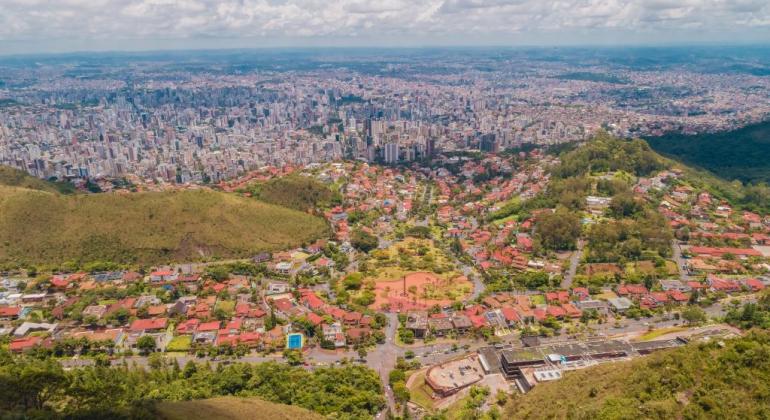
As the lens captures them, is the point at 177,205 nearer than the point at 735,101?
Yes

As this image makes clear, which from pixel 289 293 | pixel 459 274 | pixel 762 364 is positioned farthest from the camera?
pixel 459 274

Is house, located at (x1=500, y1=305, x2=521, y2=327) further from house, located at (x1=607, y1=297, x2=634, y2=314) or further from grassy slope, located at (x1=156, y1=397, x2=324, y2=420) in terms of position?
grassy slope, located at (x1=156, y1=397, x2=324, y2=420)

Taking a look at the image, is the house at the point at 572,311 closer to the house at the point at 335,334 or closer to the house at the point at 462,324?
the house at the point at 462,324

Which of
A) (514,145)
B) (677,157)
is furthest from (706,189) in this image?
(514,145)

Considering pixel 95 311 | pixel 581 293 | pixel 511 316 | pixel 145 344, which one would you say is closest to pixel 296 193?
pixel 95 311

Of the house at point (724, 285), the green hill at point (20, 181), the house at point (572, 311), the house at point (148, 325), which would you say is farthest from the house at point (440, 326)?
the green hill at point (20, 181)

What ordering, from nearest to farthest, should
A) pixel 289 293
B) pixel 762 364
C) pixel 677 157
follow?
pixel 762 364 → pixel 289 293 → pixel 677 157

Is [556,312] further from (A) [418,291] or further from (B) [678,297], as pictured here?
(A) [418,291]

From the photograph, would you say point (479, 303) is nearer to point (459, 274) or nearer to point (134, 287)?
point (459, 274)
